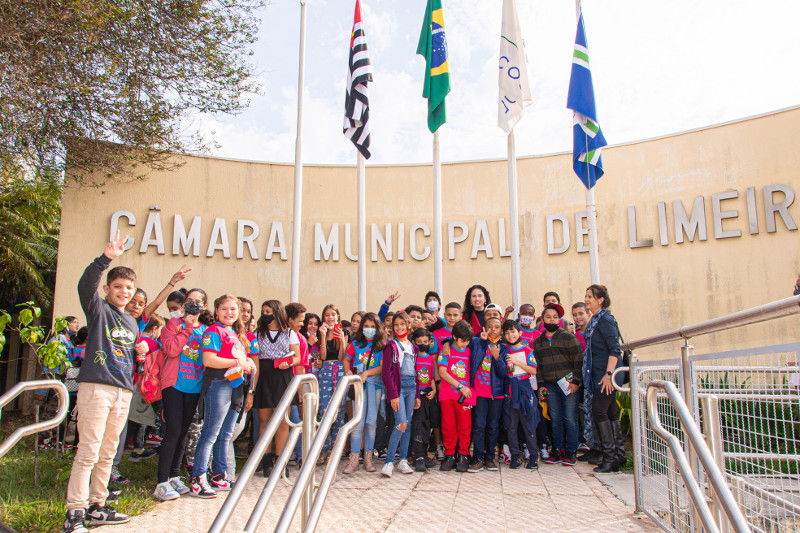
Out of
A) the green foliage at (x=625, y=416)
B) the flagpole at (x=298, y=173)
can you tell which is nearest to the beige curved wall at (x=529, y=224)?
the flagpole at (x=298, y=173)

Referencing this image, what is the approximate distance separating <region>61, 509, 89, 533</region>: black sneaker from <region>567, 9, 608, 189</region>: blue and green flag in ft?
23.2

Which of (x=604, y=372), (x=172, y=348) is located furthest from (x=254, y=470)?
(x=604, y=372)

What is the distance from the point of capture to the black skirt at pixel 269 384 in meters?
5.14

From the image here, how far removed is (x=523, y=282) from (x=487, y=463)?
16.7 ft

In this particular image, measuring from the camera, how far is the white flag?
817cm

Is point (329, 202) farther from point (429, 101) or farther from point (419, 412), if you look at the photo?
point (419, 412)

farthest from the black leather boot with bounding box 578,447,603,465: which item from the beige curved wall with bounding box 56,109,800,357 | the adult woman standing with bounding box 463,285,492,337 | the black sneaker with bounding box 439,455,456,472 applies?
the beige curved wall with bounding box 56,109,800,357

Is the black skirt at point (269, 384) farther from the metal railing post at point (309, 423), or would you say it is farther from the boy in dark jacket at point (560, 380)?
the boy in dark jacket at point (560, 380)

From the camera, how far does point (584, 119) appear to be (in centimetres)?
810

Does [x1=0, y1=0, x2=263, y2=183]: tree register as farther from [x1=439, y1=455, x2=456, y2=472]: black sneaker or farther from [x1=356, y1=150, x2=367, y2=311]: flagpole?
[x1=439, y1=455, x2=456, y2=472]: black sneaker

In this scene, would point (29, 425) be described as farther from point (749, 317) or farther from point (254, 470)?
point (749, 317)

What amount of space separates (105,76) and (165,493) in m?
6.86

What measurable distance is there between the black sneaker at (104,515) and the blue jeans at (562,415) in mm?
4066

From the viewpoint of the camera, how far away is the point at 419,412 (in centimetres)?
570
